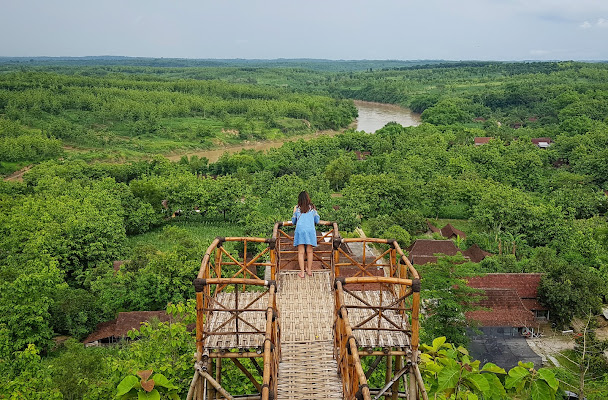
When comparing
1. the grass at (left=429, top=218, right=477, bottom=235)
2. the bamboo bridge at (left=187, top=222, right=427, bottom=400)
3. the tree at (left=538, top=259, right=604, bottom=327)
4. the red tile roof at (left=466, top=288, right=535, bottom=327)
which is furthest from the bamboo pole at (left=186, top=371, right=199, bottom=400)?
the grass at (left=429, top=218, right=477, bottom=235)

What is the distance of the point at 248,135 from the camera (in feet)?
185

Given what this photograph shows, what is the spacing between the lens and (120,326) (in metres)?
15.1

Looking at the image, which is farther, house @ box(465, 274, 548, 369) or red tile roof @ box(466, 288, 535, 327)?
red tile roof @ box(466, 288, 535, 327)

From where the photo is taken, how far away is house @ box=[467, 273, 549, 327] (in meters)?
15.7

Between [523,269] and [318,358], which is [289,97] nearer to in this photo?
[523,269]

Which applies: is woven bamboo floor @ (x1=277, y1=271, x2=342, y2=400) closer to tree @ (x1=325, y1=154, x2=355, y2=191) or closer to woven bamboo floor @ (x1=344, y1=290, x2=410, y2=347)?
woven bamboo floor @ (x1=344, y1=290, x2=410, y2=347)

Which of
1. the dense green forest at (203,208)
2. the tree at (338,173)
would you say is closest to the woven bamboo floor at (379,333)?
the dense green forest at (203,208)

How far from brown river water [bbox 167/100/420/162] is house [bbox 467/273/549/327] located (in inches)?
1333

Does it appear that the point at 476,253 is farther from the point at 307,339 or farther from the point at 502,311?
the point at 307,339

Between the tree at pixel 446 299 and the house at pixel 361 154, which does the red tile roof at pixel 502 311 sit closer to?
the tree at pixel 446 299

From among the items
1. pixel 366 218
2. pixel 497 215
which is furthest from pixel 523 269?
pixel 366 218

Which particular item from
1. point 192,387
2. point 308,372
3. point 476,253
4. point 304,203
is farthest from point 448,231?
point 192,387

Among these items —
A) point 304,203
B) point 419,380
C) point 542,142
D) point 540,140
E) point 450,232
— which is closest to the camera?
point 419,380

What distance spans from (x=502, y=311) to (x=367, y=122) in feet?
182
